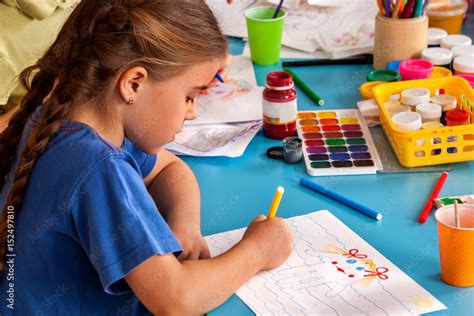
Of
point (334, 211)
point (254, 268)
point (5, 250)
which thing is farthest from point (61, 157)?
point (334, 211)

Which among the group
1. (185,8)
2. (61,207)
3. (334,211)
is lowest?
(334,211)

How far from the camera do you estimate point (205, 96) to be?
1.61 m

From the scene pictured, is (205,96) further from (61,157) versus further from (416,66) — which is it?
(61,157)

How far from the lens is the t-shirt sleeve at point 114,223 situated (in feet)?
2.97

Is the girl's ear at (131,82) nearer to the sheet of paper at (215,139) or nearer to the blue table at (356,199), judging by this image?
the blue table at (356,199)

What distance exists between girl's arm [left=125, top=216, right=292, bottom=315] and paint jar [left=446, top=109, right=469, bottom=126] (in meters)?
0.44

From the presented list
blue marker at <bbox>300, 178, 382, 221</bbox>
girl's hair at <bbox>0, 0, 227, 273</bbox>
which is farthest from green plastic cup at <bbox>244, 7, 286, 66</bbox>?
girl's hair at <bbox>0, 0, 227, 273</bbox>

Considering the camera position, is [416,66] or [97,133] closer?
[97,133]

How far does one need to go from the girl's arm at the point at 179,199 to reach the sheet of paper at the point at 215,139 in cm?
9

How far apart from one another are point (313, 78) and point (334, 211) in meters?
0.59

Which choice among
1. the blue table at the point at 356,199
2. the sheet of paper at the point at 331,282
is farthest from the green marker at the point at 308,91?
the sheet of paper at the point at 331,282

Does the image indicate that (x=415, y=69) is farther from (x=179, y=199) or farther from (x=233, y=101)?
(x=179, y=199)

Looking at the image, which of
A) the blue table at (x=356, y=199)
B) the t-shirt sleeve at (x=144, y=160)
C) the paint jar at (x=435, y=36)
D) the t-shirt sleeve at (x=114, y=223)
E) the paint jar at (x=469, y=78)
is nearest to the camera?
the t-shirt sleeve at (x=114, y=223)

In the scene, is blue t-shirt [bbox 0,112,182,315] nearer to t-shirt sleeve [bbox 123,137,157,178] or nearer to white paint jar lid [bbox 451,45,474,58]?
t-shirt sleeve [bbox 123,137,157,178]
